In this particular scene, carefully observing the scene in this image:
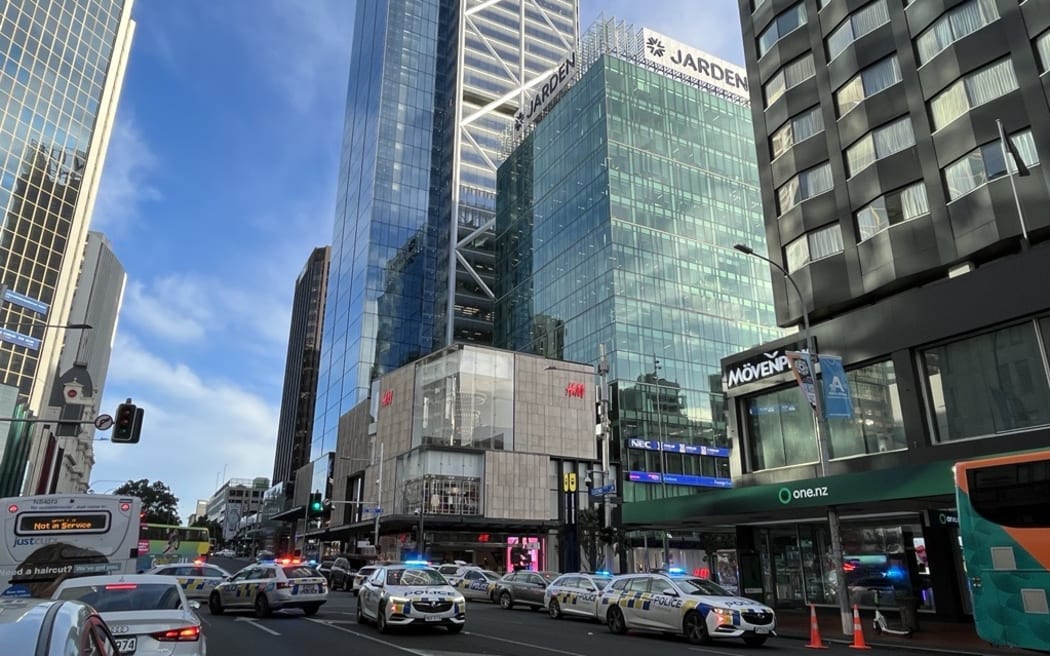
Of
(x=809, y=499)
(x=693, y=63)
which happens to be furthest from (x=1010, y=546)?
(x=693, y=63)

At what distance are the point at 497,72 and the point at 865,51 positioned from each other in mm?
104026

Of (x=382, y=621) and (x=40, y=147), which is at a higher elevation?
(x=40, y=147)

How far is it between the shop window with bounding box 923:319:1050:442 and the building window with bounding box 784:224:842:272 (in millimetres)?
7236

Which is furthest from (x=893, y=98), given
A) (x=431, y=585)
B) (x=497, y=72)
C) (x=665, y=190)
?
(x=497, y=72)

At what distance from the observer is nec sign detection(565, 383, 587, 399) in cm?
6856

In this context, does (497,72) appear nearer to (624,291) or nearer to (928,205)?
(624,291)

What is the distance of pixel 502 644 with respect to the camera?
14.4 meters

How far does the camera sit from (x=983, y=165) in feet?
76.6

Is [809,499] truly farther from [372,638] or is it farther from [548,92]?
[548,92]

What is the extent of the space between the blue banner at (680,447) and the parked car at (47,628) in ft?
218

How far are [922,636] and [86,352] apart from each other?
463 feet

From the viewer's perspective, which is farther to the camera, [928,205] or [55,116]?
[55,116]

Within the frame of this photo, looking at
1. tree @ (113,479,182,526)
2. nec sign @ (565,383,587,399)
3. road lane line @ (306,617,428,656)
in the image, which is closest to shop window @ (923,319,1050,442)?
road lane line @ (306,617,428,656)

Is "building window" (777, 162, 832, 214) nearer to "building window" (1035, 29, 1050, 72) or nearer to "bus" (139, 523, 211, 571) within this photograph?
"building window" (1035, 29, 1050, 72)
